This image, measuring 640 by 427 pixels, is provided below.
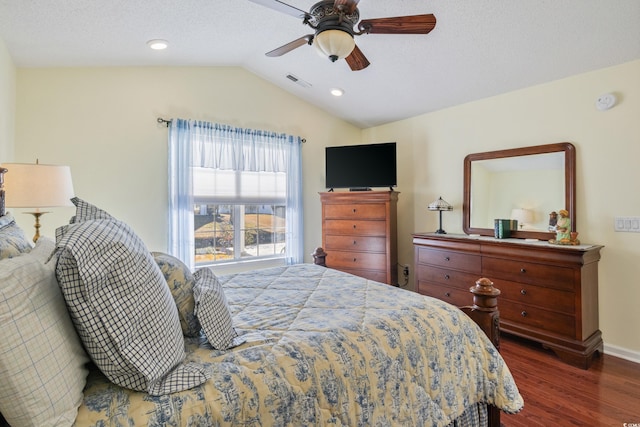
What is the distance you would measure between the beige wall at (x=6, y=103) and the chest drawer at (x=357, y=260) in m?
3.03

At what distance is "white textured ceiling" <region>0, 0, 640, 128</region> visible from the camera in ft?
7.06

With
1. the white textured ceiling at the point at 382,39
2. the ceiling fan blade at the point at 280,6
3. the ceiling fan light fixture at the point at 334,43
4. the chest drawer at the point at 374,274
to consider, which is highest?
the white textured ceiling at the point at 382,39

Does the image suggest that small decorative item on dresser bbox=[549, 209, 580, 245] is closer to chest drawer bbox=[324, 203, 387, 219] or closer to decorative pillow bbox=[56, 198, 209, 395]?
chest drawer bbox=[324, 203, 387, 219]

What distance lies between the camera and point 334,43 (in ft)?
5.91

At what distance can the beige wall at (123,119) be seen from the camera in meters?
2.72

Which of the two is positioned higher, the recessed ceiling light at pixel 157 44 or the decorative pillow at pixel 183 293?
the recessed ceiling light at pixel 157 44

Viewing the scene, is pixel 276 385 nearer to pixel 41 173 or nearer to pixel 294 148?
pixel 41 173

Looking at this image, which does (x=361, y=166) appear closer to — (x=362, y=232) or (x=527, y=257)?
(x=362, y=232)

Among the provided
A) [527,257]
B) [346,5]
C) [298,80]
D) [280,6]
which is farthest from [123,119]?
[527,257]

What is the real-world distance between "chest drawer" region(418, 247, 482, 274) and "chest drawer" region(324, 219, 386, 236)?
492 millimetres

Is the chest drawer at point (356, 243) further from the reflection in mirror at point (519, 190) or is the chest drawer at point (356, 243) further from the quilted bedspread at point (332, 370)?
the quilted bedspread at point (332, 370)

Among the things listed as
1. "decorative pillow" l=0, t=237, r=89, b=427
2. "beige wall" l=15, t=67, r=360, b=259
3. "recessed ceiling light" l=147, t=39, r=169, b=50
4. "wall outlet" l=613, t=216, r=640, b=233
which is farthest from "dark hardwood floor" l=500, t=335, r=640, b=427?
"recessed ceiling light" l=147, t=39, r=169, b=50

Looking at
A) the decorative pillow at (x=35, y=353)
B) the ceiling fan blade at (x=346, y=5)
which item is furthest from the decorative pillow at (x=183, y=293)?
the ceiling fan blade at (x=346, y=5)

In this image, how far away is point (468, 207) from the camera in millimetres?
3469
